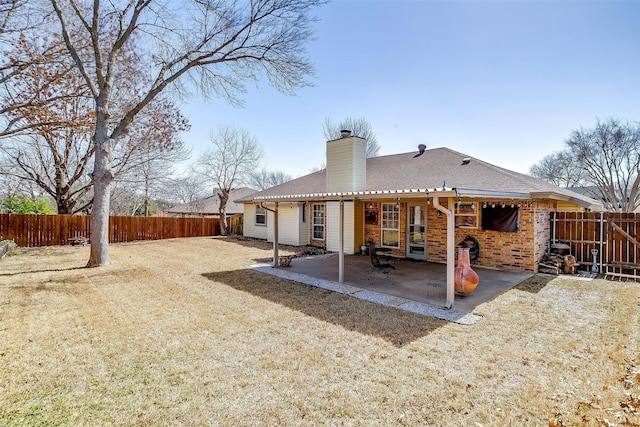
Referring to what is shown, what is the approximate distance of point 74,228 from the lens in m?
15.4

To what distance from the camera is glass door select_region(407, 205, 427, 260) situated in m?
10.6

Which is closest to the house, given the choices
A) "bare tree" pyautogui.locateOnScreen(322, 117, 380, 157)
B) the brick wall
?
the brick wall

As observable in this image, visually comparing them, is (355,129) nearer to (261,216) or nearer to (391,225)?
(261,216)

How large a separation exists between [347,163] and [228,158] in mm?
13688

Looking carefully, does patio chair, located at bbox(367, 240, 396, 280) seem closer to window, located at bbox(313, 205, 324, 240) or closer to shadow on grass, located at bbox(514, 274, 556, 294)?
shadow on grass, located at bbox(514, 274, 556, 294)

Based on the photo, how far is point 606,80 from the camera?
40.6 ft

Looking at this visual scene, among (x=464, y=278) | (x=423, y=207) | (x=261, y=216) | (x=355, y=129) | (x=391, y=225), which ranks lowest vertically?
(x=464, y=278)

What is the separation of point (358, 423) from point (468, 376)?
1.46m

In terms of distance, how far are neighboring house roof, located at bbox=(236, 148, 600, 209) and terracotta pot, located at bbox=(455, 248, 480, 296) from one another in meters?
1.27

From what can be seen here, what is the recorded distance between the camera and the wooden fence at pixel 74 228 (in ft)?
46.5

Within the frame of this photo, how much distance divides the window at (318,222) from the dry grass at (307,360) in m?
7.63

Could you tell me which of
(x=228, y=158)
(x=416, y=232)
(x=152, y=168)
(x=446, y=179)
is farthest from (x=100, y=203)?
(x=152, y=168)

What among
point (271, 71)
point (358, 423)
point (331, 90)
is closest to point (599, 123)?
point (331, 90)

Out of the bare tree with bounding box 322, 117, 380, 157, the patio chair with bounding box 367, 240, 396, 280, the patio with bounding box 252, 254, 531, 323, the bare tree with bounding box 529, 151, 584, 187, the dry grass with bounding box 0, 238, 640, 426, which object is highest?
the bare tree with bounding box 322, 117, 380, 157
